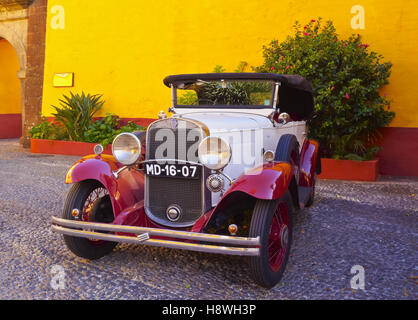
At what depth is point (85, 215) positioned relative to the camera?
3205 mm

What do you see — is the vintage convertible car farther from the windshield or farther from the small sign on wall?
the small sign on wall

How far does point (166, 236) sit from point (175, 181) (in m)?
0.59

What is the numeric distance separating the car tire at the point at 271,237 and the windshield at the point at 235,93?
1.23 meters

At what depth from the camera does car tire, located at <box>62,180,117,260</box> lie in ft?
9.89

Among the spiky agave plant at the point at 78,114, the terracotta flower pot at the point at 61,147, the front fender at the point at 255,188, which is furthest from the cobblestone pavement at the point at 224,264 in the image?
the spiky agave plant at the point at 78,114

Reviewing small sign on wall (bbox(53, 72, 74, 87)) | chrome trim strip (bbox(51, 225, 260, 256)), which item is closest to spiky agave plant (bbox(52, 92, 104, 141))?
small sign on wall (bbox(53, 72, 74, 87))

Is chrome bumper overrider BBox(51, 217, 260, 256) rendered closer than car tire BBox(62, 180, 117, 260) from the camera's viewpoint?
Yes

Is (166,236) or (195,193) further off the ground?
(195,193)

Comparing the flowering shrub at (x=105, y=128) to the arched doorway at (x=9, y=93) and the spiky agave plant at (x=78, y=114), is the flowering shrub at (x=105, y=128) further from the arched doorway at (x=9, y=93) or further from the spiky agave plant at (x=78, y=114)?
the arched doorway at (x=9, y=93)

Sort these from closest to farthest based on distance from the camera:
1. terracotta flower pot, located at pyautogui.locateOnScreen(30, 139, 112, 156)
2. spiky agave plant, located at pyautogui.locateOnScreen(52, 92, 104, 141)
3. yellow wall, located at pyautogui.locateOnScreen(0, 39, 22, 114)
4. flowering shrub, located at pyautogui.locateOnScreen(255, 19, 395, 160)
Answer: flowering shrub, located at pyautogui.locateOnScreen(255, 19, 395, 160) → terracotta flower pot, located at pyautogui.locateOnScreen(30, 139, 112, 156) → spiky agave plant, located at pyautogui.locateOnScreen(52, 92, 104, 141) → yellow wall, located at pyautogui.locateOnScreen(0, 39, 22, 114)

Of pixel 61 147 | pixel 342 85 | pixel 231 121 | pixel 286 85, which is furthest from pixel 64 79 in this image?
pixel 231 121

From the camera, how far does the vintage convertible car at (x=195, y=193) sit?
257 centimetres

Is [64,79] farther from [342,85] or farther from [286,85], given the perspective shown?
[286,85]

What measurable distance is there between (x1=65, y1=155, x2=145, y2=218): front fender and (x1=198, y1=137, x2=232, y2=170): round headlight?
78cm
